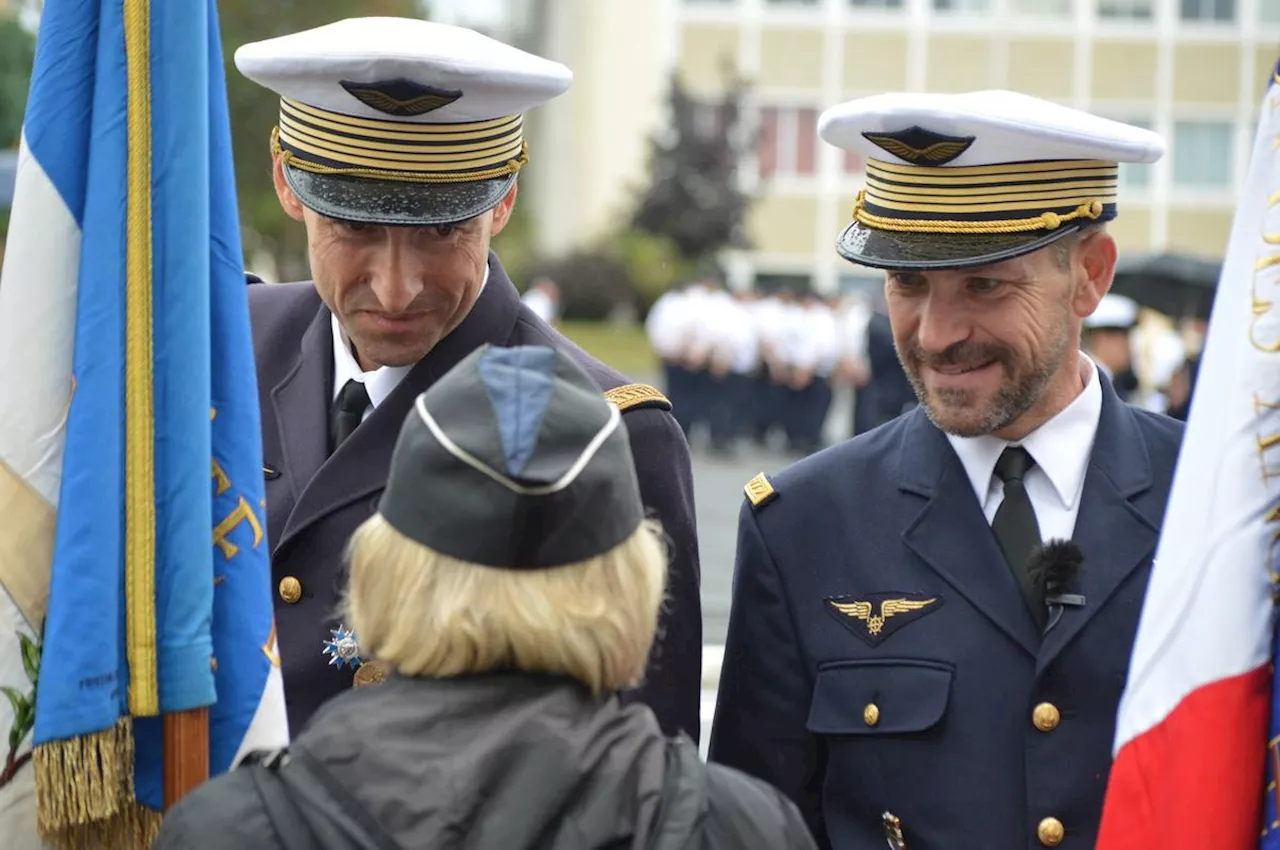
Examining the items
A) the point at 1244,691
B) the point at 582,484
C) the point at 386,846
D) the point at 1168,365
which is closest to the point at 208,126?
the point at 582,484

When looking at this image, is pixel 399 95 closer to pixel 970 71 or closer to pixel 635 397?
pixel 635 397

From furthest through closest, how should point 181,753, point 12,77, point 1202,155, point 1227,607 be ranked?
point 1202,155, point 12,77, point 181,753, point 1227,607

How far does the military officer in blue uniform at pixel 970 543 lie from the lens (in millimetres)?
3160

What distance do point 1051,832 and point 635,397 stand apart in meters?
1.02

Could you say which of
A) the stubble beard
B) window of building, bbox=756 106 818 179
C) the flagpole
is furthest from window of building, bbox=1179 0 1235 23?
the flagpole

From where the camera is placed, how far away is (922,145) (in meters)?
3.31

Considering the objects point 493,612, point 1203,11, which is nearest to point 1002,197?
point 493,612

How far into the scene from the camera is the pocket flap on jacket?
3.20 m

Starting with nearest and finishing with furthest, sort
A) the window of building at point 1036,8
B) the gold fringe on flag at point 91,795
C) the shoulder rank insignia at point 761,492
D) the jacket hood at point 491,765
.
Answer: the jacket hood at point 491,765, the gold fringe on flag at point 91,795, the shoulder rank insignia at point 761,492, the window of building at point 1036,8

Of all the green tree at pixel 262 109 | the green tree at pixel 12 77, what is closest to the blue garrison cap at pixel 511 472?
the green tree at pixel 12 77

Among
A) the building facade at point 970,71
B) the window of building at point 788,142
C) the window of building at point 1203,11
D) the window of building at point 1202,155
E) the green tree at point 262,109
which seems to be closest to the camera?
the green tree at point 262,109

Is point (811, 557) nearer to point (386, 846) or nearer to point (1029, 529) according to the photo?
point (1029, 529)

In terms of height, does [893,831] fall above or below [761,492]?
below

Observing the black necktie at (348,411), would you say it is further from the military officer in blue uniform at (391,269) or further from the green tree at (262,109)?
the green tree at (262,109)
